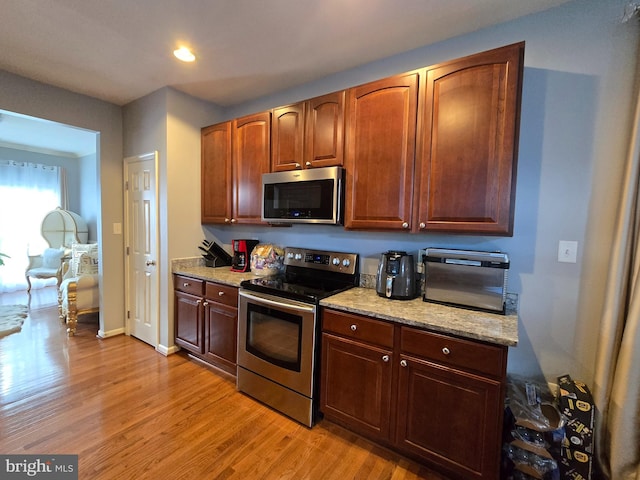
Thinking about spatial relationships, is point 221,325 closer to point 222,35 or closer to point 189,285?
point 189,285

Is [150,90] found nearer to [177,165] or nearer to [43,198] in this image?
[177,165]

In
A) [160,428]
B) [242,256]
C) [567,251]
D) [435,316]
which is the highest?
[567,251]

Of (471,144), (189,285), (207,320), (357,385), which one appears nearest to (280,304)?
(357,385)

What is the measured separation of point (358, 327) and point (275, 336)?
0.68m

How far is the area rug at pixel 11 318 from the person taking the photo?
132 inches

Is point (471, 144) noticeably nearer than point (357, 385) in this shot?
Yes

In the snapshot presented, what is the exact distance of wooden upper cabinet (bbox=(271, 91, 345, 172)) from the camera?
2.09m

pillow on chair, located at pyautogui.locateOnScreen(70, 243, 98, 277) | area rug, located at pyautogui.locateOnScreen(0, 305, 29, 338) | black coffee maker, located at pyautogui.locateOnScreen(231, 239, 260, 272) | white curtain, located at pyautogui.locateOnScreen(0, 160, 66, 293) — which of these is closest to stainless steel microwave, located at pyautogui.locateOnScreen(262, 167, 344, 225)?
black coffee maker, located at pyautogui.locateOnScreen(231, 239, 260, 272)

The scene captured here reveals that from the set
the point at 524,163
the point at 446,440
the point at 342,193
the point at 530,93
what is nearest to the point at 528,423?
the point at 446,440

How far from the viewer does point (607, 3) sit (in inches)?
60.2

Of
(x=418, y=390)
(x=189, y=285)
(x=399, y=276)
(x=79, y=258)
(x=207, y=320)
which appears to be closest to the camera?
(x=418, y=390)

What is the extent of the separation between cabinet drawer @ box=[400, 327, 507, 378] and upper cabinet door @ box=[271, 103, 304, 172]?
1.50 meters

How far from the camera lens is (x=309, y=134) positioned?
7.30 ft

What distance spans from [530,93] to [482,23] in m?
0.55
